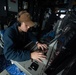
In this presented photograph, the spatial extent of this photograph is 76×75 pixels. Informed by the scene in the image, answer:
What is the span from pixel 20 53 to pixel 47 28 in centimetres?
283

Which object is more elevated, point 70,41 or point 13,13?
point 70,41

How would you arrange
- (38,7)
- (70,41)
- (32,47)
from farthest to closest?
(38,7) → (32,47) → (70,41)

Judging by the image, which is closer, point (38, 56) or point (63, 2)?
point (38, 56)

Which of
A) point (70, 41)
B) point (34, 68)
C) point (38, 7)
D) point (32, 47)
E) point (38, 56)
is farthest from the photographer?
point (38, 7)

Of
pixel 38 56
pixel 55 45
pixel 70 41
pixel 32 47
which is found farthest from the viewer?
pixel 32 47

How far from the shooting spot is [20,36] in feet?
5.54

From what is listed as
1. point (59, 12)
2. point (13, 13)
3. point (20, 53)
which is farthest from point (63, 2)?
point (20, 53)

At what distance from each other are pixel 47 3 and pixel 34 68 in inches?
107

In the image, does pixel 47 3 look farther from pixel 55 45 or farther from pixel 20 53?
pixel 55 45

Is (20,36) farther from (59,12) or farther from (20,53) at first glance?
(59,12)

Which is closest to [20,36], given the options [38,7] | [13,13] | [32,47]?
[32,47]

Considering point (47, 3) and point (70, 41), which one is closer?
point (70, 41)

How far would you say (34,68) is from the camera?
1367 millimetres

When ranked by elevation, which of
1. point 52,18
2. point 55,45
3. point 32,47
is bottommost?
point 52,18
